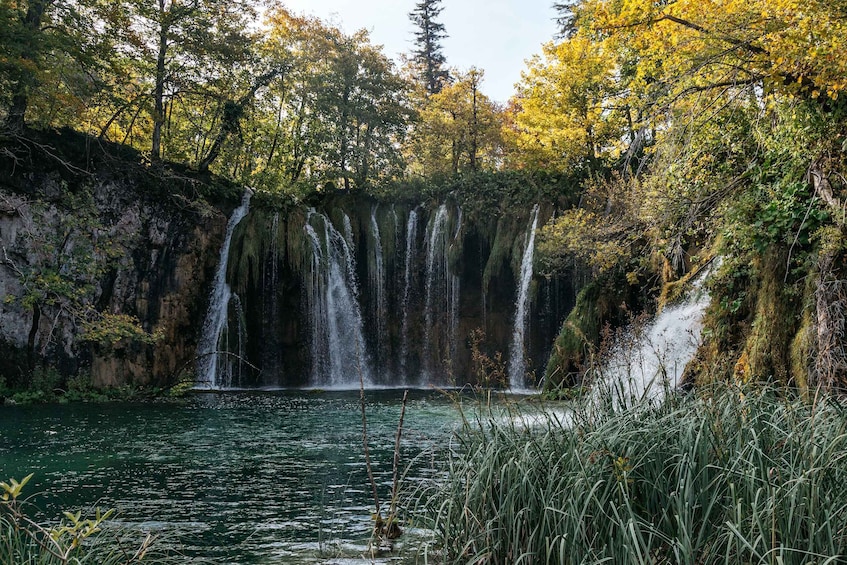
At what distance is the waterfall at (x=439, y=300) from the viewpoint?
22078mm

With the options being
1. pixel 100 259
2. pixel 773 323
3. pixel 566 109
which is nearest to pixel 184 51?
pixel 100 259

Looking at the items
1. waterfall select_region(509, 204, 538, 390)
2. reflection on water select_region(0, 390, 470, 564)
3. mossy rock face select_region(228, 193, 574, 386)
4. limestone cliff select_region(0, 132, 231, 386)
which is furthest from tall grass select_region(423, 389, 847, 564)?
mossy rock face select_region(228, 193, 574, 386)

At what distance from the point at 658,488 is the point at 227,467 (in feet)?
20.3

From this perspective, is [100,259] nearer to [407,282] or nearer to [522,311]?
[407,282]

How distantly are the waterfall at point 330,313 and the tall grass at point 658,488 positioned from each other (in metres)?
17.6

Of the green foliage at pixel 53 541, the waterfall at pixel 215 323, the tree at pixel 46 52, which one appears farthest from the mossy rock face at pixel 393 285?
the green foliage at pixel 53 541

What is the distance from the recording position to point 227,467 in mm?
8234

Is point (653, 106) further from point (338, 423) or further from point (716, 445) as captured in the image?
point (338, 423)

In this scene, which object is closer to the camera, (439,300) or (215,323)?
(215,323)

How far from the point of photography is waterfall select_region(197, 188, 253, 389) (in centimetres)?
2009

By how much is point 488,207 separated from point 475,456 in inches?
743

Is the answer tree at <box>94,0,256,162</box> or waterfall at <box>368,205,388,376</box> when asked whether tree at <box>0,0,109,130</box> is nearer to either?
tree at <box>94,0,256,162</box>

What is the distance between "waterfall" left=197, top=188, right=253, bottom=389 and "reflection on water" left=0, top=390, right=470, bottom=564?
545 cm

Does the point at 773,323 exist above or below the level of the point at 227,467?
above
